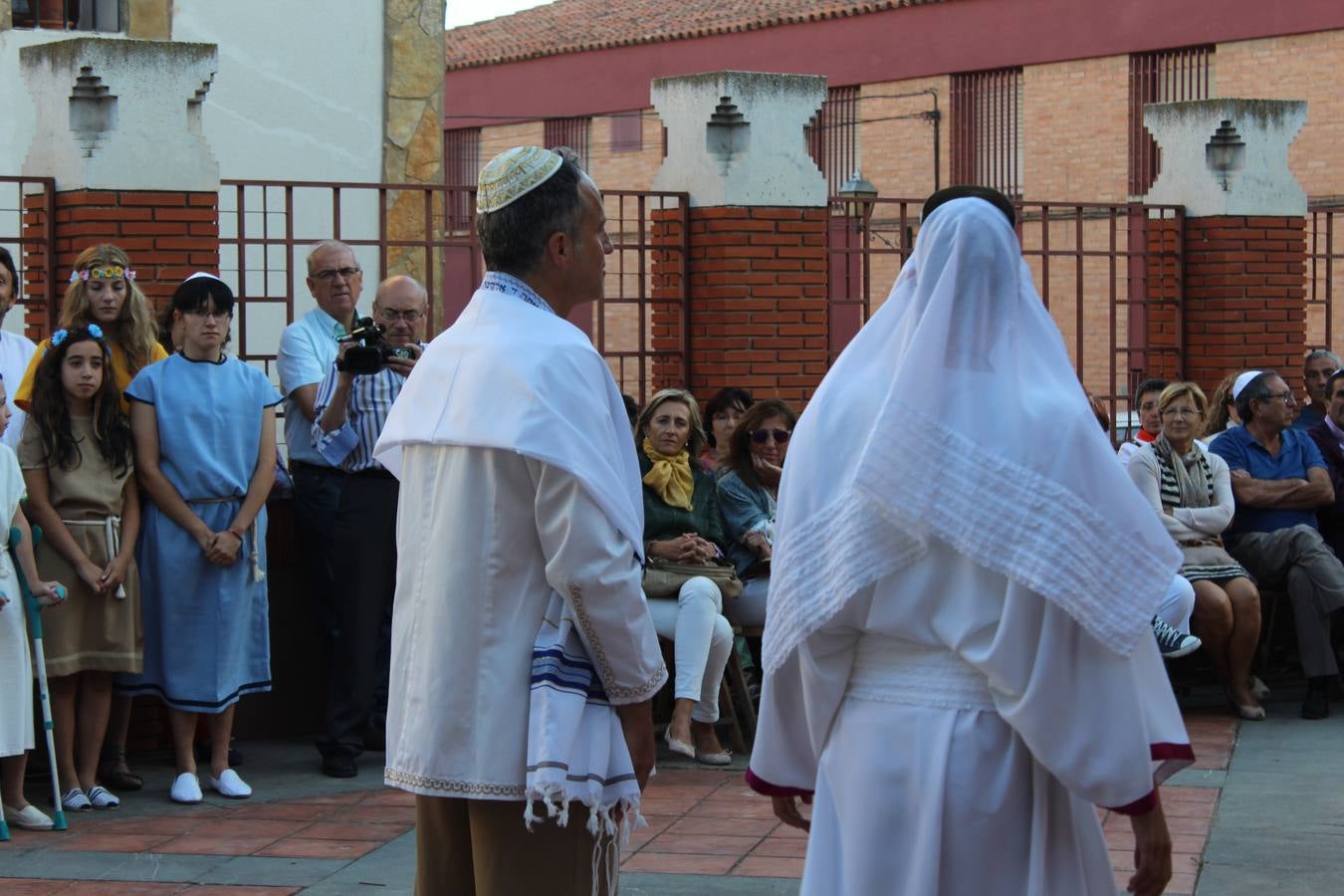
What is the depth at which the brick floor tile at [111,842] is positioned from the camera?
6.32 m

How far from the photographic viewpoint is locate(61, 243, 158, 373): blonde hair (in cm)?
718

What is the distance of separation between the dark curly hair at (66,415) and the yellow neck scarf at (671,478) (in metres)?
2.16

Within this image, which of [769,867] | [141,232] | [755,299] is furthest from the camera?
[755,299]

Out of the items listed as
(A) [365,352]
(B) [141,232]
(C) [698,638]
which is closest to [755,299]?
(C) [698,638]

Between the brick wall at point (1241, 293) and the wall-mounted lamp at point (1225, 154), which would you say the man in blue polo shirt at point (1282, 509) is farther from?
the wall-mounted lamp at point (1225, 154)

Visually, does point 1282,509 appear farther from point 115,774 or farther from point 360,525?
point 115,774

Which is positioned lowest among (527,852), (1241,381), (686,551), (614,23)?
(527,852)

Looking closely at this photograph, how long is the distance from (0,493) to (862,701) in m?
4.22

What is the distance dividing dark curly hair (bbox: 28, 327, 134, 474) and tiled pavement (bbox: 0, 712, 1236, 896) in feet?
4.31

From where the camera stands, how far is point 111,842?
21.0 feet

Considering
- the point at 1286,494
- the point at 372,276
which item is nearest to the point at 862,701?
the point at 1286,494

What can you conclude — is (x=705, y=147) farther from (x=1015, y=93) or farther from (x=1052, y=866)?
(x=1015, y=93)

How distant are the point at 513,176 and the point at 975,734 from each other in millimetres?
1382

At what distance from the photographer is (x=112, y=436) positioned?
707cm
